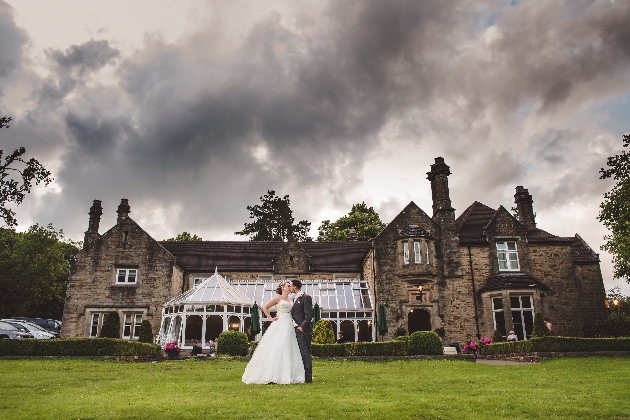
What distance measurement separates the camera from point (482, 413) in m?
6.61

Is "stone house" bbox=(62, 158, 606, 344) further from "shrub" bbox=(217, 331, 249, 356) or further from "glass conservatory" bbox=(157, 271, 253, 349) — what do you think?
"shrub" bbox=(217, 331, 249, 356)

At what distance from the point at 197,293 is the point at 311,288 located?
760 cm

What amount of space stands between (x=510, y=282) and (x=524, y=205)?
9057 millimetres

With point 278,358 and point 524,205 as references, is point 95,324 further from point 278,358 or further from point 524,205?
point 524,205

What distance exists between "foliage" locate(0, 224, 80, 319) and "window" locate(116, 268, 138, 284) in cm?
2021

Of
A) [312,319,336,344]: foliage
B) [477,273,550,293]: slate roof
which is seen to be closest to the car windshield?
[312,319,336,344]: foliage

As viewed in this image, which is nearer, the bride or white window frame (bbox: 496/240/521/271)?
the bride

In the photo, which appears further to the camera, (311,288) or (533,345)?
(311,288)

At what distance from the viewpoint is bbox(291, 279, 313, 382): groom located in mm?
10062

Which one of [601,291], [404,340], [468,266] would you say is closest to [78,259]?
[404,340]

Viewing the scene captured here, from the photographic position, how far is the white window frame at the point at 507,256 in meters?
30.5

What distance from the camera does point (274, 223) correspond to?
211ft

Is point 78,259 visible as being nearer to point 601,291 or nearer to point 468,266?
point 468,266

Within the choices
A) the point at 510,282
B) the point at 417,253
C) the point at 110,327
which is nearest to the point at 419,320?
the point at 417,253
